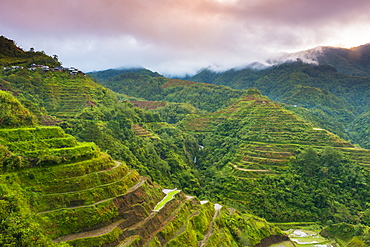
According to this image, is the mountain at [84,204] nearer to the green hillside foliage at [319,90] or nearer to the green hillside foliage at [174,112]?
the green hillside foliage at [174,112]

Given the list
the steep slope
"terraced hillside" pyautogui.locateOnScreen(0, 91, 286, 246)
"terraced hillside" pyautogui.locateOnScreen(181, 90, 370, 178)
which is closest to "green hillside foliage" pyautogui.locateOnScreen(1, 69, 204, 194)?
the steep slope

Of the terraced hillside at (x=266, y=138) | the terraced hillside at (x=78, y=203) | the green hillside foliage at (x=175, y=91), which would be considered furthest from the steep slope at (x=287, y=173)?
the green hillside foliage at (x=175, y=91)

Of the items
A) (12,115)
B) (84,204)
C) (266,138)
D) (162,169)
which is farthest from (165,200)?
(266,138)

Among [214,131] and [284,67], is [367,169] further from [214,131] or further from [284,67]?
[284,67]

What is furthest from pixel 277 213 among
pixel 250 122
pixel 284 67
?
pixel 284 67

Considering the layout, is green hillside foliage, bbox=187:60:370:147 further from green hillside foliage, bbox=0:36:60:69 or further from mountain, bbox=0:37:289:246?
green hillside foliage, bbox=0:36:60:69

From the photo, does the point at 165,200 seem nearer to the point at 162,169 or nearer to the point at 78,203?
the point at 78,203
